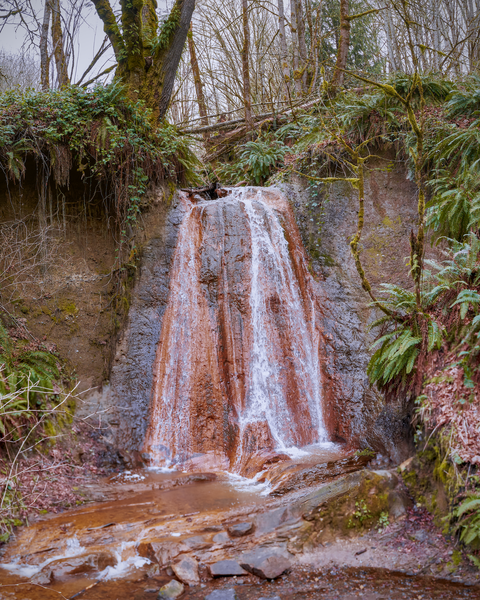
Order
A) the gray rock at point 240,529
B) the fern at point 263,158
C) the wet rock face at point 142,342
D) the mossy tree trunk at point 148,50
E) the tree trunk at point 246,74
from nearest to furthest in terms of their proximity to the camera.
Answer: the gray rock at point 240,529, the wet rock face at point 142,342, the mossy tree trunk at point 148,50, the fern at point 263,158, the tree trunk at point 246,74

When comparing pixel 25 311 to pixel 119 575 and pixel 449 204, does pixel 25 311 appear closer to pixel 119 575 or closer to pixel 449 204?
pixel 119 575

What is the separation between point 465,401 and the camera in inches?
165

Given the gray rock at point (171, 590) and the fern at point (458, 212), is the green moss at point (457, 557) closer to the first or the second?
the gray rock at point (171, 590)

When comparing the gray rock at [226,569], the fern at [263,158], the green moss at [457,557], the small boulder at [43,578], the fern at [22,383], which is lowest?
the gray rock at [226,569]

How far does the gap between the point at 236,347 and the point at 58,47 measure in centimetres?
1214

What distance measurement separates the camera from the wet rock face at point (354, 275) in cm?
678

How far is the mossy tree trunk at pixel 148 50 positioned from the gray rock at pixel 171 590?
9339 millimetres

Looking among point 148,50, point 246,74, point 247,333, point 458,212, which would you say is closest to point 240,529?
point 247,333

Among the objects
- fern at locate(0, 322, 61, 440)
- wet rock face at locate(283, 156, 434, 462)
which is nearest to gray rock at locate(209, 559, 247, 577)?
fern at locate(0, 322, 61, 440)

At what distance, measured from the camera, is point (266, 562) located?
12.3 ft

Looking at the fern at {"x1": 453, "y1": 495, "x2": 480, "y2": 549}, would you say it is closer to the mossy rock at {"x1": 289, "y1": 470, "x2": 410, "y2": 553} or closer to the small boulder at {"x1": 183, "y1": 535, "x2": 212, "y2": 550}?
the mossy rock at {"x1": 289, "y1": 470, "x2": 410, "y2": 553}

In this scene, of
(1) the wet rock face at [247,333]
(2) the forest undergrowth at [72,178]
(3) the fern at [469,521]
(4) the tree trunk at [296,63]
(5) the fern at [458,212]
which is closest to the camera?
(3) the fern at [469,521]

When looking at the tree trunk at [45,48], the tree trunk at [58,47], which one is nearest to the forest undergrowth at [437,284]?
the tree trunk at [58,47]

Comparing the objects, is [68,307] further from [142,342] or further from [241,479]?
[241,479]
